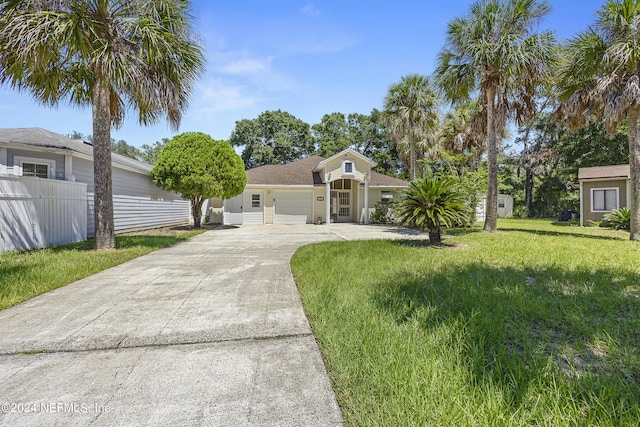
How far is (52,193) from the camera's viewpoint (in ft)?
27.5

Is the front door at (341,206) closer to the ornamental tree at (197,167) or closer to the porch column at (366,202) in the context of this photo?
the porch column at (366,202)

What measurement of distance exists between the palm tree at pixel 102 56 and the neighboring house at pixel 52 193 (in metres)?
1.51

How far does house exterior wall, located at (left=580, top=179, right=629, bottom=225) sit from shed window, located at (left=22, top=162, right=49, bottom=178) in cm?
2484

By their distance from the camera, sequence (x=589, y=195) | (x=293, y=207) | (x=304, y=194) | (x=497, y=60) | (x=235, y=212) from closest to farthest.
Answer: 1. (x=497, y=60)
2. (x=589, y=195)
3. (x=235, y=212)
4. (x=293, y=207)
5. (x=304, y=194)

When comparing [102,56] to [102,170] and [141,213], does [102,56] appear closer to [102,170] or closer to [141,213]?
[102,170]

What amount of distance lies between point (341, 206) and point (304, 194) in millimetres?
3237

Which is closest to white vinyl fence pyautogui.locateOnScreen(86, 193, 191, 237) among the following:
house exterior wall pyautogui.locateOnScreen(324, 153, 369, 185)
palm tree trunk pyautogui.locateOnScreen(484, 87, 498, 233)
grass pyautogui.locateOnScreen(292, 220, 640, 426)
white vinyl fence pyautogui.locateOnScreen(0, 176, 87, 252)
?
white vinyl fence pyautogui.locateOnScreen(0, 176, 87, 252)

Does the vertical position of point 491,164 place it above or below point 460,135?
below

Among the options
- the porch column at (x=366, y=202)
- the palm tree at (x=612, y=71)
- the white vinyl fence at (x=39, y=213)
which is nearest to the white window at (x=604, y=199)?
the palm tree at (x=612, y=71)

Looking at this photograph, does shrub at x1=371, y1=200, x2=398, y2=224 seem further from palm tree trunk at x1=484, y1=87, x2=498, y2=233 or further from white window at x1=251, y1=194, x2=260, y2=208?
white window at x1=251, y1=194, x2=260, y2=208

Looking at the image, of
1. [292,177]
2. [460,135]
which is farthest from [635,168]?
[292,177]

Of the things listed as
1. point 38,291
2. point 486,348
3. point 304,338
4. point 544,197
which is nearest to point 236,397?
point 304,338

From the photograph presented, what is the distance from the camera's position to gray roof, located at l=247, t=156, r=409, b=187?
1965cm

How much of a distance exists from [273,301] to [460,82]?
39.1ft
